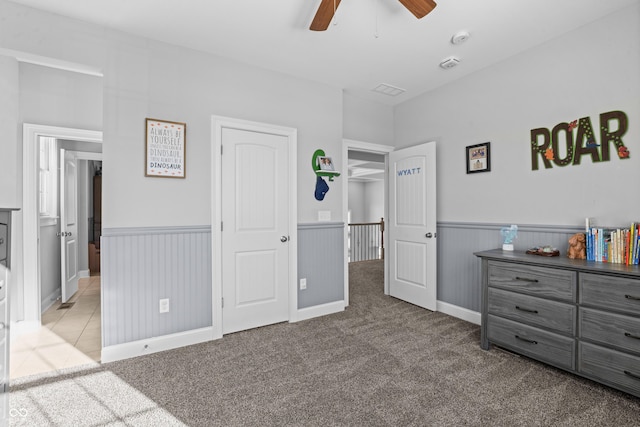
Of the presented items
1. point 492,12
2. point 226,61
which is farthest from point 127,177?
point 492,12

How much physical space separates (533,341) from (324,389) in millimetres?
1651

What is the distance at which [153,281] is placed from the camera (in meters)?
2.65

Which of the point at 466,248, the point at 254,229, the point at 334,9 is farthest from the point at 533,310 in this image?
the point at 334,9

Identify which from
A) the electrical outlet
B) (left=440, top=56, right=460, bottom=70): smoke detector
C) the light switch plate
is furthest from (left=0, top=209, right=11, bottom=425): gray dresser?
(left=440, top=56, right=460, bottom=70): smoke detector

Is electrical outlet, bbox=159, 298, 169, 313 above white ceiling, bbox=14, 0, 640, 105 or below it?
below

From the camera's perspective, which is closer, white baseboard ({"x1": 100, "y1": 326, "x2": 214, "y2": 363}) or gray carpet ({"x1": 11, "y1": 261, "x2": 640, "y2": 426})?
gray carpet ({"x1": 11, "y1": 261, "x2": 640, "y2": 426})

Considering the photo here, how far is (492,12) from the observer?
2.32 m

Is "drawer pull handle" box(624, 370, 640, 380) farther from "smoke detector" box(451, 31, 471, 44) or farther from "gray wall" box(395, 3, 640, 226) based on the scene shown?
"smoke detector" box(451, 31, 471, 44)

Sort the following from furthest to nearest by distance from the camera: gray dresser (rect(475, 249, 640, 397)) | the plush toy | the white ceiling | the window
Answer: the window, the plush toy, the white ceiling, gray dresser (rect(475, 249, 640, 397))

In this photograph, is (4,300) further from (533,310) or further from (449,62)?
(449,62)

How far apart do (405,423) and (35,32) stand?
3.69m

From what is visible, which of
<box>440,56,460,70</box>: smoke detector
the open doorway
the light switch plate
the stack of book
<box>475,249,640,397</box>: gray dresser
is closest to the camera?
<box>475,249,640,397</box>: gray dresser

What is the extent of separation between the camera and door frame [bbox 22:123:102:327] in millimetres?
3082

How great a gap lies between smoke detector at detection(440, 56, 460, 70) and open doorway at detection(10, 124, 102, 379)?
3788mm
